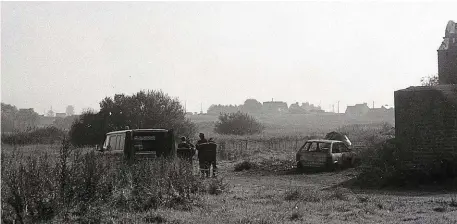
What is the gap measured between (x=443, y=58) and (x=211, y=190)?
17.5 m

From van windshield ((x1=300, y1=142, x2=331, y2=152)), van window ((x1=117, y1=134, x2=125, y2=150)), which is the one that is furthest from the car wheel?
van window ((x1=117, y1=134, x2=125, y2=150))

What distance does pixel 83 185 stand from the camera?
986cm

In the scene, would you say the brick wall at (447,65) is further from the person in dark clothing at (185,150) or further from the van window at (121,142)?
the van window at (121,142)

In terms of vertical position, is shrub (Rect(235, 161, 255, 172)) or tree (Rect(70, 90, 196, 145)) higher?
tree (Rect(70, 90, 196, 145))

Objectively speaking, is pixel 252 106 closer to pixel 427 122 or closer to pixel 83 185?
pixel 427 122

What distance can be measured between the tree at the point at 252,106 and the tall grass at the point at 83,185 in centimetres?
15964

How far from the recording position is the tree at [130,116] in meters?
47.2

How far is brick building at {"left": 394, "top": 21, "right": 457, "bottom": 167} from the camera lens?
16.1 metres

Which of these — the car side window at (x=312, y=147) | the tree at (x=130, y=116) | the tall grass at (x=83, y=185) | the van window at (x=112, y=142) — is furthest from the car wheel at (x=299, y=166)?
the tree at (x=130, y=116)

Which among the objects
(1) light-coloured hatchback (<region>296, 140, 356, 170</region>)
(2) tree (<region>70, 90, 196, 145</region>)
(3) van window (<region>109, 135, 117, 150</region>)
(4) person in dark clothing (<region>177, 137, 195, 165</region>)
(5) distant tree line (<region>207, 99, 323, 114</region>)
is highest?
(5) distant tree line (<region>207, 99, 323, 114</region>)

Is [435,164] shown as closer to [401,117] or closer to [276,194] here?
[401,117]

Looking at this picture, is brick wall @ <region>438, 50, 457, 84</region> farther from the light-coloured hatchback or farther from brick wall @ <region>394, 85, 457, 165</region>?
brick wall @ <region>394, 85, 457, 165</region>

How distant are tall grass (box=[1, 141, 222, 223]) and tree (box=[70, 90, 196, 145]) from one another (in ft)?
115

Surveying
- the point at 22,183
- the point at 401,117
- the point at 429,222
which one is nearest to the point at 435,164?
the point at 401,117
